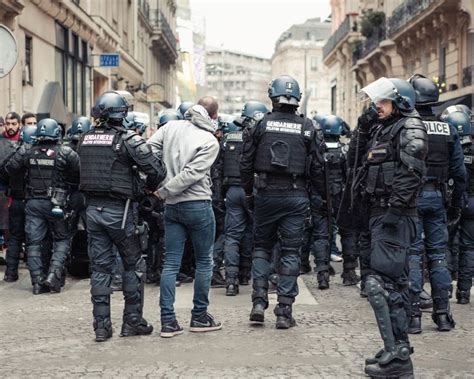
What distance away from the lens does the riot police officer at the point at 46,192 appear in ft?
31.6

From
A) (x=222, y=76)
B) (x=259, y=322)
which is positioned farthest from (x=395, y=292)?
(x=222, y=76)

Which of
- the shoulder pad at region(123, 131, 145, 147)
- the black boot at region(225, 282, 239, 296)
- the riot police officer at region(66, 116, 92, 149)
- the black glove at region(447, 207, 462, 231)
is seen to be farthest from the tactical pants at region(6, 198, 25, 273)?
the black glove at region(447, 207, 462, 231)

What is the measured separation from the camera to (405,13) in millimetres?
31906

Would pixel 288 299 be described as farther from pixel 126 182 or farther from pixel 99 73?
pixel 99 73

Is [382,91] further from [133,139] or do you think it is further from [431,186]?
[133,139]

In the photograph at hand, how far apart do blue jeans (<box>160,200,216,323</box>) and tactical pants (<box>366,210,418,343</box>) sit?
1666 millimetres

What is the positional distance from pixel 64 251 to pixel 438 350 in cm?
482

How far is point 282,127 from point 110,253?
6.08 ft

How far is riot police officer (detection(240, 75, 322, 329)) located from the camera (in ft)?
24.6

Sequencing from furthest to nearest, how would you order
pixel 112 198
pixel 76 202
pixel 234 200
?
pixel 76 202 < pixel 234 200 < pixel 112 198

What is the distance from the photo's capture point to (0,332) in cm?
746

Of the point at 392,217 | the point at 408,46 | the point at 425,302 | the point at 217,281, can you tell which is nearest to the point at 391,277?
the point at 392,217

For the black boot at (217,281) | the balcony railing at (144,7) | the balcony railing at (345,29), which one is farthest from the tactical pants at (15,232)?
the balcony railing at (345,29)

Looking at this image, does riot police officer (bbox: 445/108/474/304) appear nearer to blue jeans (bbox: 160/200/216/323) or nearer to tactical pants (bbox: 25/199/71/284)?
blue jeans (bbox: 160/200/216/323)
